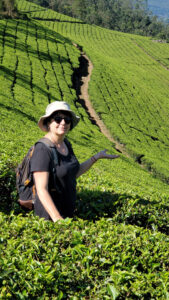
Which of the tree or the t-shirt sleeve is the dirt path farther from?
the tree

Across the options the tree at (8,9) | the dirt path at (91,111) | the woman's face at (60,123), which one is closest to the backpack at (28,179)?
the woman's face at (60,123)

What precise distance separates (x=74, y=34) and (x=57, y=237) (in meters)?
90.6

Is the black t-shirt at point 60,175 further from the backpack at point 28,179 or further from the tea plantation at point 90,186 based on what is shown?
the tea plantation at point 90,186

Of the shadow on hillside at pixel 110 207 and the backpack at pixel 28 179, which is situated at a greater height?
the backpack at pixel 28 179

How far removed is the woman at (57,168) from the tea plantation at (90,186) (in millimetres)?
292

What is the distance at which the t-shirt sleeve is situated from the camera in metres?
3.98

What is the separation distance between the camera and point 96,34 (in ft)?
314

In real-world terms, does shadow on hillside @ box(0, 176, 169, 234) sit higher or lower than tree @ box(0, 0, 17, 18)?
lower

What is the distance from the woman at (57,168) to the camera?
3996mm

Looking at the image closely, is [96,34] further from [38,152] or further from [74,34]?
[38,152]

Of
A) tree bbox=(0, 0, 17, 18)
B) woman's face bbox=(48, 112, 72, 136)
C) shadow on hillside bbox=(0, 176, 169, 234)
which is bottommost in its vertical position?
shadow on hillside bbox=(0, 176, 169, 234)

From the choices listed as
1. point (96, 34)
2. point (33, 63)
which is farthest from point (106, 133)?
point (96, 34)

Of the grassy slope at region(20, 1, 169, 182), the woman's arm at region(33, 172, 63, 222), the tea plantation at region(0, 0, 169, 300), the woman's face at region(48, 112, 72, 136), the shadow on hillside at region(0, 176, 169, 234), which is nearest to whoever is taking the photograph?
the tea plantation at region(0, 0, 169, 300)

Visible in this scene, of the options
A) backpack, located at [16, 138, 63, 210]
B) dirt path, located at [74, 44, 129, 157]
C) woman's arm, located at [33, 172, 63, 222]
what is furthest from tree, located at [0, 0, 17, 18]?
woman's arm, located at [33, 172, 63, 222]
